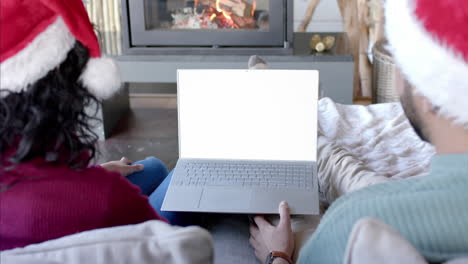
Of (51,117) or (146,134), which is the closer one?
(51,117)

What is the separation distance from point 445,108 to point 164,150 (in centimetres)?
220

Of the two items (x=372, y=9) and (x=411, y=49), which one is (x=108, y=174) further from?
(x=372, y=9)

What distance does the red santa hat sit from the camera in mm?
766

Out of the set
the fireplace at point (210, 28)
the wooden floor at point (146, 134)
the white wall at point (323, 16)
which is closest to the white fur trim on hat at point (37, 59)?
the wooden floor at point (146, 134)

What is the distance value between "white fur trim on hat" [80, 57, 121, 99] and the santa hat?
37 millimetres

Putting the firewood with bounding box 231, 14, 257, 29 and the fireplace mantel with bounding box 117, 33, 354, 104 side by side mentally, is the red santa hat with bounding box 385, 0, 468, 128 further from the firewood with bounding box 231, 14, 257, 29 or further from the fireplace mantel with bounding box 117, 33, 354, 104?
the firewood with bounding box 231, 14, 257, 29

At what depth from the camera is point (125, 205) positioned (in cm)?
85

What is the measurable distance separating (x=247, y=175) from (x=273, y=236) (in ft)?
0.82

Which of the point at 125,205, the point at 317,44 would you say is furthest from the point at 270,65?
the point at 125,205

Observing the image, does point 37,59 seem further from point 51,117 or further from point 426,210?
point 426,210

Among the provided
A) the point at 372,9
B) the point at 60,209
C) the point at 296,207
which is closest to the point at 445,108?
the point at 296,207

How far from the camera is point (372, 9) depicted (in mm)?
3518

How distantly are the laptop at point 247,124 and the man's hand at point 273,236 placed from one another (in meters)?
0.17

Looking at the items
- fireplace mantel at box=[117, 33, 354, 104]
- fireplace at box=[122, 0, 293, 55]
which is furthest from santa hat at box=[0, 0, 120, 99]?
fireplace at box=[122, 0, 293, 55]
